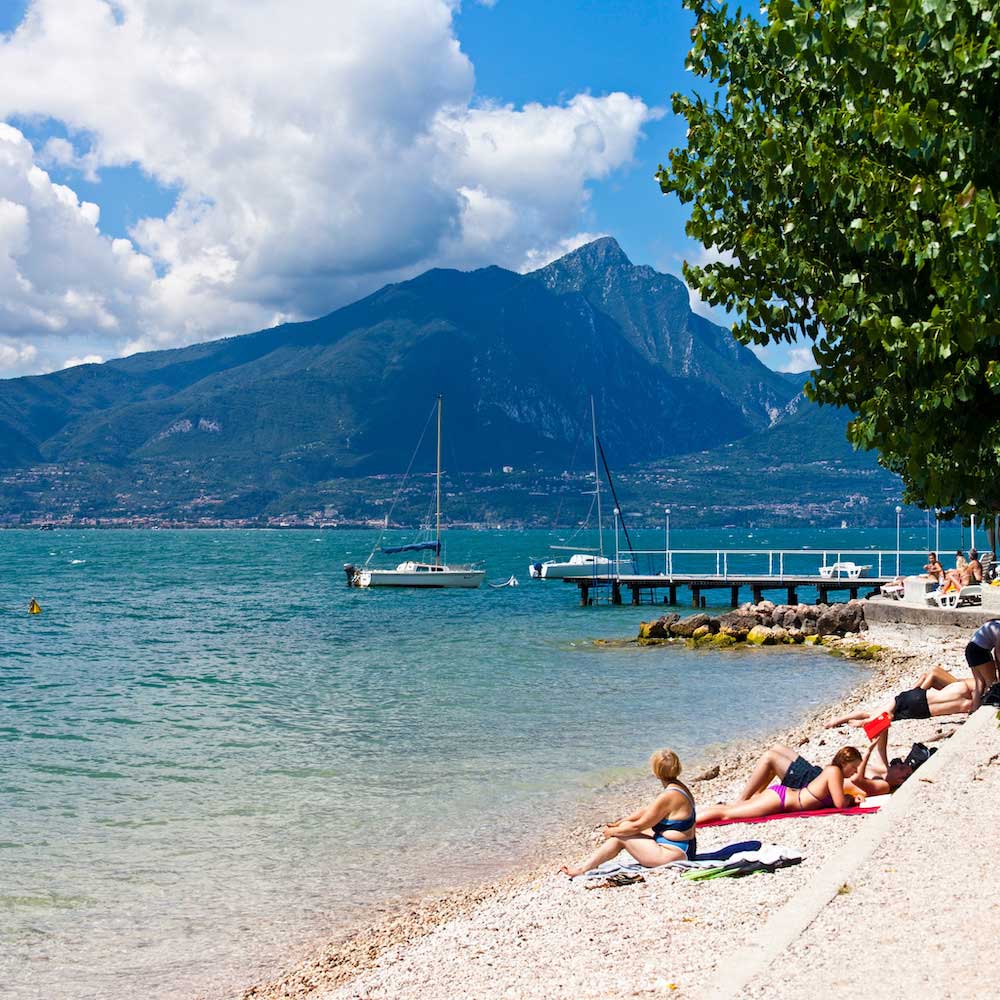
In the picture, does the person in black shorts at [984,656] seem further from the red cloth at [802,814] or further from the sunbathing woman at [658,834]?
the sunbathing woman at [658,834]

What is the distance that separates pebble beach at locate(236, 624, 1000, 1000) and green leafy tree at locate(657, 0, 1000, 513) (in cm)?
332

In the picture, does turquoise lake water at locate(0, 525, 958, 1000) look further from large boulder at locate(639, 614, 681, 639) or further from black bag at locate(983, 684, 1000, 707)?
black bag at locate(983, 684, 1000, 707)

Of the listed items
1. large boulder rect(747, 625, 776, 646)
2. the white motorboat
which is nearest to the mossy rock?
large boulder rect(747, 625, 776, 646)

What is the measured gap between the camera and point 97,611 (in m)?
58.3

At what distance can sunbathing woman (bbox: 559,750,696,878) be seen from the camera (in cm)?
993

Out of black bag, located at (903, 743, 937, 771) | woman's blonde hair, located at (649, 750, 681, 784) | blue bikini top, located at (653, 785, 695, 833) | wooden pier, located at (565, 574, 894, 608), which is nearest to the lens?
blue bikini top, located at (653, 785, 695, 833)

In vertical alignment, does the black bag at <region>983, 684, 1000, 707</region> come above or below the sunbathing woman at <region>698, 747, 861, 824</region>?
above

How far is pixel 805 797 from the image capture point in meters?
11.1

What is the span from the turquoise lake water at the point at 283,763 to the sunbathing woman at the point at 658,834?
2.39 m

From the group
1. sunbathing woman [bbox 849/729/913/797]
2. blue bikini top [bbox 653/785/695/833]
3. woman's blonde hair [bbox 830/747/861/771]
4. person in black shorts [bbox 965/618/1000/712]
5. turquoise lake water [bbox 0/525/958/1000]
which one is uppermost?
person in black shorts [bbox 965/618/1000/712]

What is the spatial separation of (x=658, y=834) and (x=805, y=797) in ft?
6.36

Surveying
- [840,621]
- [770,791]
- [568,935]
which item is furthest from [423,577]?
[568,935]

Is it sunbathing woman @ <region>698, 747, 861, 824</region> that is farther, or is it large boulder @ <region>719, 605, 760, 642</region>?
large boulder @ <region>719, 605, 760, 642</region>

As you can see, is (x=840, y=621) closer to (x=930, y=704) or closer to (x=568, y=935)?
(x=930, y=704)
